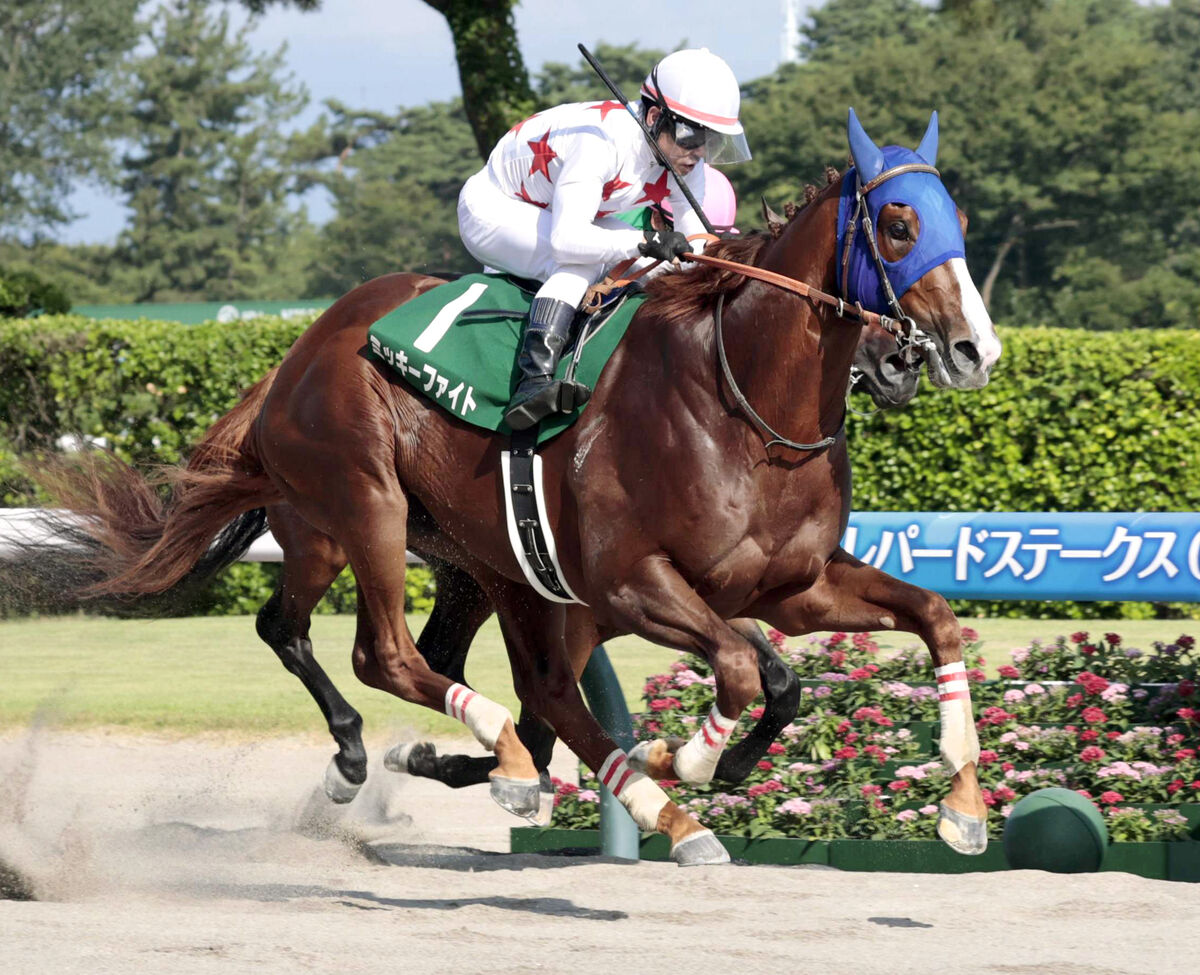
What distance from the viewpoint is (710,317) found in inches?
166

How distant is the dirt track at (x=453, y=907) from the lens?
354 centimetres

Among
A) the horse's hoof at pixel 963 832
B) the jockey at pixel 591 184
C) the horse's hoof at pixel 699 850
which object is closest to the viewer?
the horse's hoof at pixel 963 832

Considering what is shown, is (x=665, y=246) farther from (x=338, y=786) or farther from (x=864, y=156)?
(x=338, y=786)

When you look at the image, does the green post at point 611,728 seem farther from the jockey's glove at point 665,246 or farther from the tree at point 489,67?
the tree at point 489,67

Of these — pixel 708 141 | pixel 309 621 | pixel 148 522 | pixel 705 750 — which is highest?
pixel 708 141

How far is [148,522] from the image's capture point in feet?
18.6

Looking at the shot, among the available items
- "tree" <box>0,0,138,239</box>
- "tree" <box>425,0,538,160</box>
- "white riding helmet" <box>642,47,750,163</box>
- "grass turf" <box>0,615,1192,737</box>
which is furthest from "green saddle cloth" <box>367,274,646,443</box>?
"tree" <box>0,0,138,239</box>

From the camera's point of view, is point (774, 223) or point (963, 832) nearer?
point (963, 832)

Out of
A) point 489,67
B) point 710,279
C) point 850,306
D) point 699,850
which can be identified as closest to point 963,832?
point 699,850

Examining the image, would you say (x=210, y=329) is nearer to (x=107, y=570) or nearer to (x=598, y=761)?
(x=107, y=570)

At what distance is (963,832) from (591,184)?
1.90m

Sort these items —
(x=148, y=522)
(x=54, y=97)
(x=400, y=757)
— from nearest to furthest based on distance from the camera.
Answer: (x=400, y=757) → (x=148, y=522) → (x=54, y=97)

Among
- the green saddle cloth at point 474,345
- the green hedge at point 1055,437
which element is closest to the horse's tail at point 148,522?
the green saddle cloth at point 474,345

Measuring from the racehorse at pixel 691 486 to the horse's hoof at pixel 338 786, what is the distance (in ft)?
1.91
